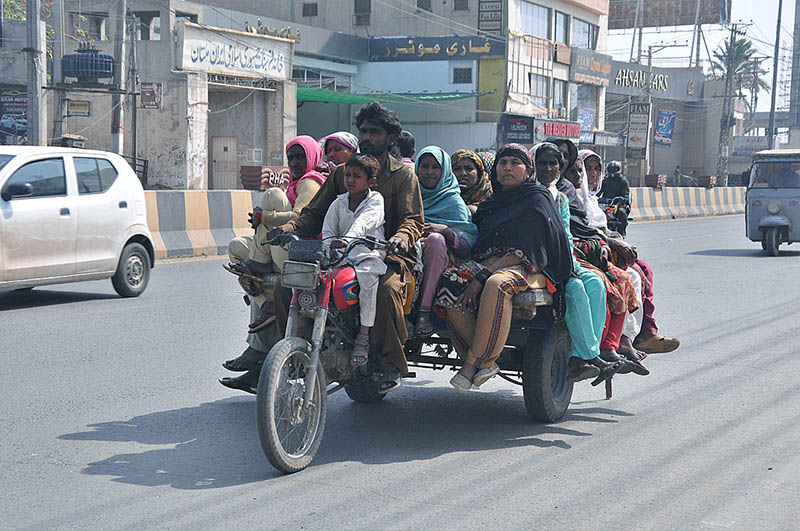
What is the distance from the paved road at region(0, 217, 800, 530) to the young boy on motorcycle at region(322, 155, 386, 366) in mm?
760

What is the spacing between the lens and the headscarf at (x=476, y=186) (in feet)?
22.3

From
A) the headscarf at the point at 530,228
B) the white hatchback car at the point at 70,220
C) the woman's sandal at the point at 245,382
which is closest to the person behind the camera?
the headscarf at the point at 530,228

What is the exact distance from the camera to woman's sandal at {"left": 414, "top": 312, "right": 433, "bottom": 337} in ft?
18.9

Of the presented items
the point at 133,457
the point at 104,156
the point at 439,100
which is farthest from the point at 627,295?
the point at 439,100

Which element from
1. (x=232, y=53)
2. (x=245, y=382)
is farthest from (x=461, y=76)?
(x=245, y=382)

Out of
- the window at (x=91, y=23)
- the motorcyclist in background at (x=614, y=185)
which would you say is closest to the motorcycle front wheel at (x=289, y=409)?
the motorcyclist in background at (x=614, y=185)

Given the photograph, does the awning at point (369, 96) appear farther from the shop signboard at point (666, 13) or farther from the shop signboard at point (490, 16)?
the shop signboard at point (666, 13)

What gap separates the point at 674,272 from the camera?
16250mm

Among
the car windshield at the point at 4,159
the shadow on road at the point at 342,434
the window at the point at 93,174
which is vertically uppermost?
the car windshield at the point at 4,159

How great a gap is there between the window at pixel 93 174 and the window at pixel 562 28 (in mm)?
45958

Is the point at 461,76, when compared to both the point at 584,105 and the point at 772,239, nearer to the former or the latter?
the point at 584,105

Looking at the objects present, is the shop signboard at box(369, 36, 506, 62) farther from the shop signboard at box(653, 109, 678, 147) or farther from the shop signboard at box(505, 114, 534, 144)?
the shop signboard at box(653, 109, 678, 147)

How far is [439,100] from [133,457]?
42891mm

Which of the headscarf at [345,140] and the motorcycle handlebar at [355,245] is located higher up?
the headscarf at [345,140]
